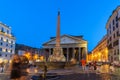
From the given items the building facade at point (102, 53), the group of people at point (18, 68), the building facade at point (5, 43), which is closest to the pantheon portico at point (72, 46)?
the building facade at point (102, 53)

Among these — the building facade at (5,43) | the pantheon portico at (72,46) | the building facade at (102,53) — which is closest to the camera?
the building facade at (5,43)

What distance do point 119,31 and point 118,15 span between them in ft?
20.0

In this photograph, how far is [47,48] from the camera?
117562mm

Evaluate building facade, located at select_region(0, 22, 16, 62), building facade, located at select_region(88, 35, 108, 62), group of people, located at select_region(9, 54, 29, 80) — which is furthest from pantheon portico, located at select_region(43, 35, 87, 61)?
group of people, located at select_region(9, 54, 29, 80)

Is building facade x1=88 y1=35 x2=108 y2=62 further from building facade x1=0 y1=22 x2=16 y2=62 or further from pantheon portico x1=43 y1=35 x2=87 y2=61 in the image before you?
building facade x1=0 y1=22 x2=16 y2=62

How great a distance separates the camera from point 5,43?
274 feet

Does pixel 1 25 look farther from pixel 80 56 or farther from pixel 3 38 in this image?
pixel 80 56

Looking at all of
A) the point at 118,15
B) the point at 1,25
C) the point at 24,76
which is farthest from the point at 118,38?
the point at 24,76

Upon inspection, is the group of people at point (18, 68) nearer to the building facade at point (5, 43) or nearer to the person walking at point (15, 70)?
the person walking at point (15, 70)

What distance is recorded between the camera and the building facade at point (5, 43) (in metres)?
79.9

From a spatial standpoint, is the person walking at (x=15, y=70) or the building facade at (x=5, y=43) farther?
the building facade at (x=5, y=43)

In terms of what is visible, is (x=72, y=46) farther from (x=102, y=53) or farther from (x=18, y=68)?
(x=18, y=68)

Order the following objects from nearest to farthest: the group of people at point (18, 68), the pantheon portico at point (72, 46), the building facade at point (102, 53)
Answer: the group of people at point (18, 68) → the building facade at point (102, 53) → the pantheon portico at point (72, 46)

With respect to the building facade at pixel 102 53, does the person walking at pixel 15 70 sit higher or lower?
lower
